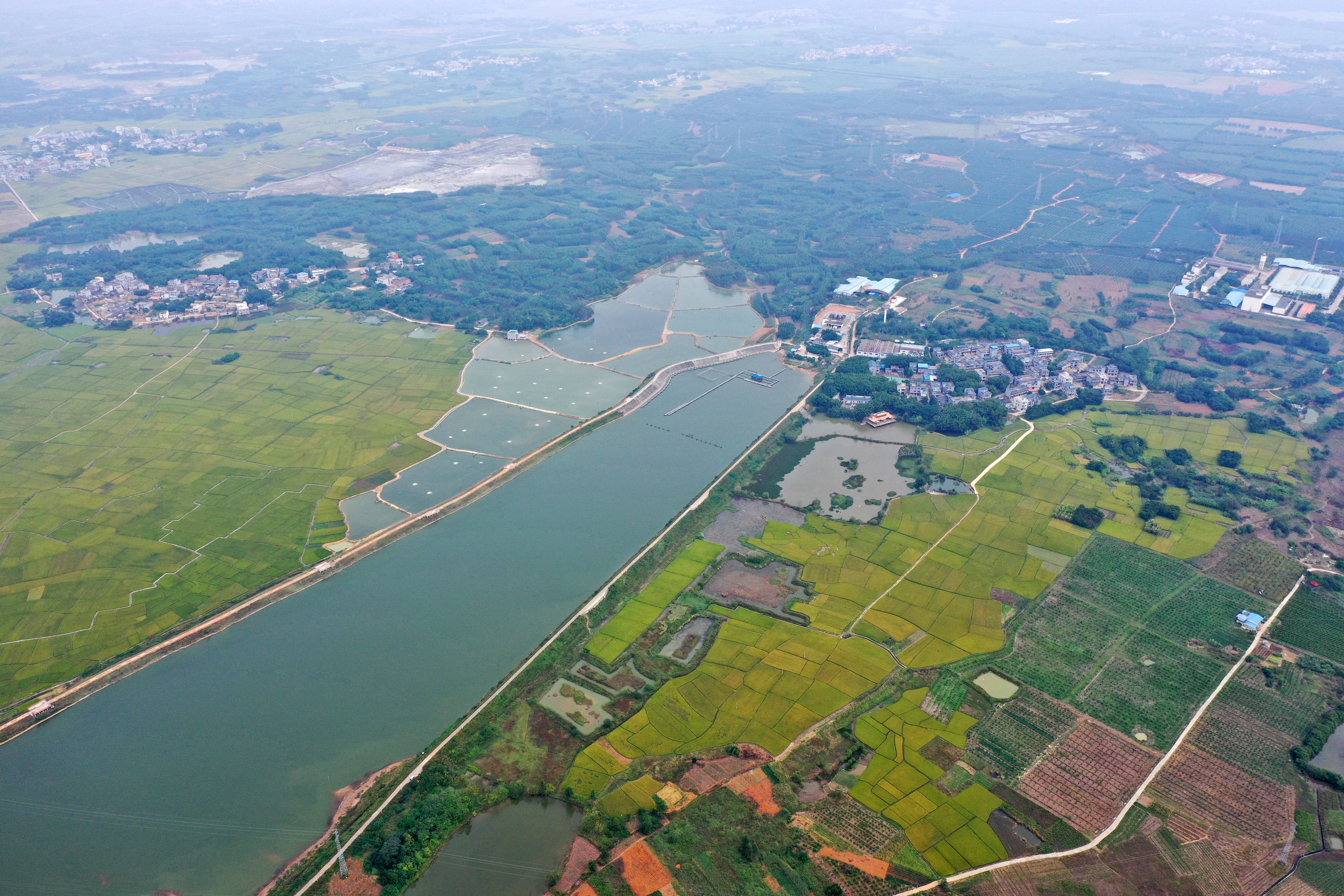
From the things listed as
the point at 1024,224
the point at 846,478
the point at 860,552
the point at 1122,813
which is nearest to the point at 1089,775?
the point at 1122,813

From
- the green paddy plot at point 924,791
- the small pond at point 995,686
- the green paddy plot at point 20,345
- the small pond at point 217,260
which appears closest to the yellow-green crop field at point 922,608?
A: the green paddy plot at point 924,791

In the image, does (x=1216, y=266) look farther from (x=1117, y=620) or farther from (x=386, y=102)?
(x=386, y=102)

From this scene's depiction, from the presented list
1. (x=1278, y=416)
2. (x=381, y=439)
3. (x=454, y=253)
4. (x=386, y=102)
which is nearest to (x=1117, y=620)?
(x=1278, y=416)

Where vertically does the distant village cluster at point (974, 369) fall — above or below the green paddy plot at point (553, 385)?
above

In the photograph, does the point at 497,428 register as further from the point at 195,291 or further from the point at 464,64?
the point at 464,64

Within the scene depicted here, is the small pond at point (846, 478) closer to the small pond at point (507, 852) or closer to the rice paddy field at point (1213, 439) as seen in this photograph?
the rice paddy field at point (1213, 439)

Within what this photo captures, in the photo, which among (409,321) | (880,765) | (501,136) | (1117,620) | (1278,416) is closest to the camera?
(880,765)
